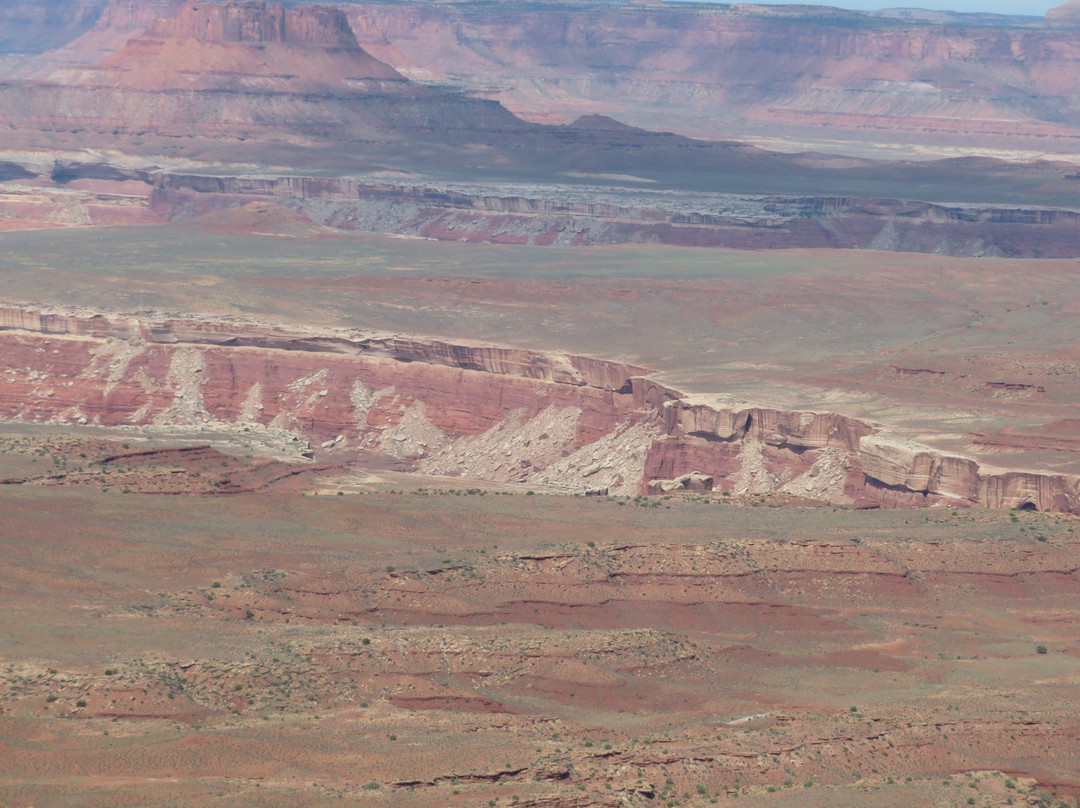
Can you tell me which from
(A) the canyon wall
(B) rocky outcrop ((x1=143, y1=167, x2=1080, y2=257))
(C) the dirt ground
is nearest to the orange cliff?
(C) the dirt ground

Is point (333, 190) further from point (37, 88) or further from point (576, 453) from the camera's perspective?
point (576, 453)

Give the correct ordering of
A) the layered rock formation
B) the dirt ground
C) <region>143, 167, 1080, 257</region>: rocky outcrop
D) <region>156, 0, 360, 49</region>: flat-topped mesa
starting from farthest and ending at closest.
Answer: <region>156, 0, 360, 49</region>: flat-topped mesa < the layered rock formation < <region>143, 167, 1080, 257</region>: rocky outcrop < the dirt ground

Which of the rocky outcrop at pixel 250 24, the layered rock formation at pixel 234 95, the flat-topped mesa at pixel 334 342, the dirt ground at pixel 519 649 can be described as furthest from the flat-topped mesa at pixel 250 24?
the dirt ground at pixel 519 649

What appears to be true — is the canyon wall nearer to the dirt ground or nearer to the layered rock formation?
the layered rock formation

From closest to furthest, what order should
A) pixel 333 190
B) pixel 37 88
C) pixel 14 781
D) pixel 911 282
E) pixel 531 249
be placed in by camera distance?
1. pixel 14 781
2. pixel 911 282
3. pixel 531 249
4. pixel 333 190
5. pixel 37 88

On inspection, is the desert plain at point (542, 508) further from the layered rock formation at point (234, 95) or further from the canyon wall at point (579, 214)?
the layered rock formation at point (234, 95)

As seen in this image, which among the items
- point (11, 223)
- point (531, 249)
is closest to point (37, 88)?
point (11, 223)
